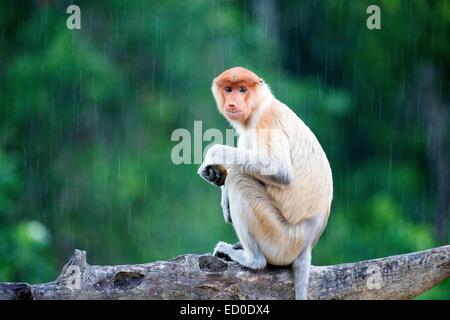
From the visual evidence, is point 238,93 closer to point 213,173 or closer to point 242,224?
point 213,173

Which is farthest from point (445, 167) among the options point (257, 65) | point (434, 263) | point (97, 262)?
point (434, 263)

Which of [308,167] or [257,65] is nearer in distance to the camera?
[308,167]

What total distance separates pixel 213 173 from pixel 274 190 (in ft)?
1.42

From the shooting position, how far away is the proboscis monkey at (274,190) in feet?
20.8

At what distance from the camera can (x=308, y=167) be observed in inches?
256

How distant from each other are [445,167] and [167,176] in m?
5.57

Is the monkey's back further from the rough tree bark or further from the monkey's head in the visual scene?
the rough tree bark

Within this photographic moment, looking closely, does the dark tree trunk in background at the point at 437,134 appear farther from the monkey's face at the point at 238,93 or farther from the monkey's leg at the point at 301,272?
the monkey's leg at the point at 301,272

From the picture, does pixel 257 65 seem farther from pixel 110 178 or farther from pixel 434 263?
pixel 434 263

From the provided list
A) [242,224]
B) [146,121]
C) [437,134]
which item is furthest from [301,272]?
[437,134]

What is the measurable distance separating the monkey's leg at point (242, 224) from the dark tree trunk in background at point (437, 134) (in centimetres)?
1142

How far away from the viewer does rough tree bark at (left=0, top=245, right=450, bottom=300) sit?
5844 mm

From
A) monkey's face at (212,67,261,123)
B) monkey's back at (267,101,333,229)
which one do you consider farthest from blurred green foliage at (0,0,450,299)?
monkey's back at (267,101,333,229)

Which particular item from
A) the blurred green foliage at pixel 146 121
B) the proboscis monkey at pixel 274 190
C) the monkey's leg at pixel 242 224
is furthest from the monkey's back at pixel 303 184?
the blurred green foliage at pixel 146 121
